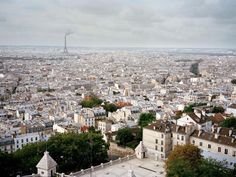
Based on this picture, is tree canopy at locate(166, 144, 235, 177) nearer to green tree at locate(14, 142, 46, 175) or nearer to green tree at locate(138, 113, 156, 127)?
green tree at locate(14, 142, 46, 175)

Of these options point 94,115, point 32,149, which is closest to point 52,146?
point 32,149

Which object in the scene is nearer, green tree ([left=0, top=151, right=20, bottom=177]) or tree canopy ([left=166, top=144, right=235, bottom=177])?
tree canopy ([left=166, top=144, right=235, bottom=177])

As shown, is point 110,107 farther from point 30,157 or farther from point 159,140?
point 30,157

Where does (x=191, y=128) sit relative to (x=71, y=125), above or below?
above

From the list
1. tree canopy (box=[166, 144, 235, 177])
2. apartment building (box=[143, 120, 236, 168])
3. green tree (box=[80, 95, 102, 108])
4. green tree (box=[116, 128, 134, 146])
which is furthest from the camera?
green tree (box=[80, 95, 102, 108])

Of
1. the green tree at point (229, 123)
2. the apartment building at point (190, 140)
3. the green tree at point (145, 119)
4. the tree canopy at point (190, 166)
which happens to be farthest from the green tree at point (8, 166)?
the green tree at point (145, 119)

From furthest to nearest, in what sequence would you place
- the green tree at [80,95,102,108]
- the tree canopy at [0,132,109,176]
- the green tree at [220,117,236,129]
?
the green tree at [80,95,102,108] → the green tree at [220,117,236,129] → the tree canopy at [0,132,109,176]

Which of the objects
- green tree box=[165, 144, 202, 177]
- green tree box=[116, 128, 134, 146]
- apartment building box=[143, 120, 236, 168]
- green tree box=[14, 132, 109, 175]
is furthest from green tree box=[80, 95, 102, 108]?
green tree box=[165, 144, 202, 177]

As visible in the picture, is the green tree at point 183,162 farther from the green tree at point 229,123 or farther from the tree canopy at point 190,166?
the green tree at point 229,123

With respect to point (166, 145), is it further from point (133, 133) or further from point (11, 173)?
point (11, 173)

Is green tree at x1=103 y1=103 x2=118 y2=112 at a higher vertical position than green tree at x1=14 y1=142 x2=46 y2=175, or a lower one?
lower

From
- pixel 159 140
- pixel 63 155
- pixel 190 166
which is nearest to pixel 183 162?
pixel 190 166
